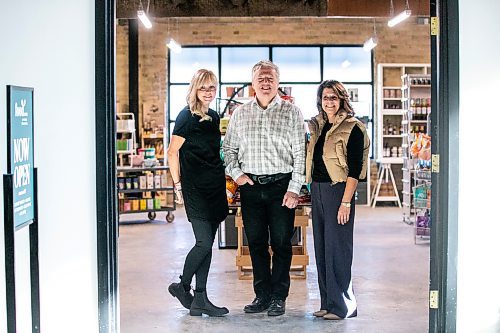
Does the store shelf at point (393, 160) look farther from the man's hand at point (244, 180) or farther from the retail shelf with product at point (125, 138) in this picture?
the man's hand at point (244, 180)

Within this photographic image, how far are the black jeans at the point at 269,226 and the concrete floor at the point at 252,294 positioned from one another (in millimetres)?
322

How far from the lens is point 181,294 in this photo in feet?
18.9

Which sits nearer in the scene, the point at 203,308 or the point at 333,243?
the point at 333,243

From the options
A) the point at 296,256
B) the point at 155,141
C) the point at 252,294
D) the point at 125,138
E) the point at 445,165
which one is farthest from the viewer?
the point at 155,141

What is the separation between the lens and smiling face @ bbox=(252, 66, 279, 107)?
18.0 feet

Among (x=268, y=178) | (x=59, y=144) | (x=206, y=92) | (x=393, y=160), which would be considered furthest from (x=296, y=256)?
(x=393, y=160)

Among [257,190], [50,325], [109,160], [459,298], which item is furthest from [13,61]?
[459,298]

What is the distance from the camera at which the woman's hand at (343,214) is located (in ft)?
17.5

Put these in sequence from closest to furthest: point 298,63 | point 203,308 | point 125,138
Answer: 1. point 203,308
2. point 125,138
3. point 298,63

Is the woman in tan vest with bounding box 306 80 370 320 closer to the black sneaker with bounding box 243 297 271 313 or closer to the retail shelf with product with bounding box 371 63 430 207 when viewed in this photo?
the black sneaker with bounding box 243 297 271 313

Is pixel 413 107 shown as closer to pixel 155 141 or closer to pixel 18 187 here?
pixel 155 141

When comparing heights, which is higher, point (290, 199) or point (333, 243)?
point (290, 199)

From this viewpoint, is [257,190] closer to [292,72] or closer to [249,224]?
[249,224]

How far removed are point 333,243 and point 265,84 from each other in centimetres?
124
